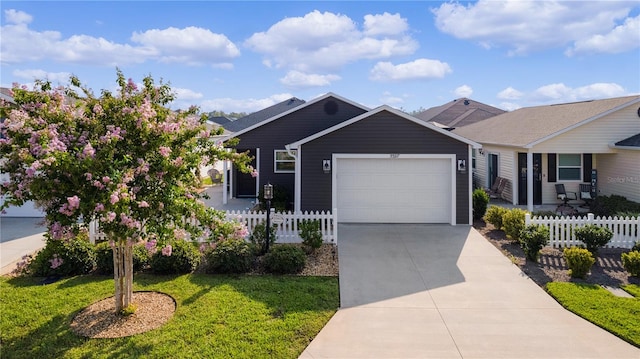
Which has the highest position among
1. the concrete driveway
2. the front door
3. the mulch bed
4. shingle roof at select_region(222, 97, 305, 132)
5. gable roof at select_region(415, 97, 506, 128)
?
gable roof at select_region(415, 97, 506, 128)

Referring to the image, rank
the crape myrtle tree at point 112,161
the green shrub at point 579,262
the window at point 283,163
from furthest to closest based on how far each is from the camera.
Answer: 1. the window at point 283,163
2. the green shrub at point 579,262
3. the crape myrtle tree at point 112,161

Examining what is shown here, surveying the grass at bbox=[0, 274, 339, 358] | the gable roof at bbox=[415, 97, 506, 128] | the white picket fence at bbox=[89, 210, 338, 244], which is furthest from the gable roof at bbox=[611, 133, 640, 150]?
the gable roof at bbox=[415, 97, 506, 128]

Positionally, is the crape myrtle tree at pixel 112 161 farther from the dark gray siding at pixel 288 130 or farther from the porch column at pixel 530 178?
the porch column at pixel 530 178

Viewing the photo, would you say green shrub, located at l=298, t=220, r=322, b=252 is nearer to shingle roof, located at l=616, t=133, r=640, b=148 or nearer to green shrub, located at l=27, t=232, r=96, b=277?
green shrub, located at l=27, t=232, r=96, b=277

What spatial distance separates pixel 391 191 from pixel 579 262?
5778 millimetres

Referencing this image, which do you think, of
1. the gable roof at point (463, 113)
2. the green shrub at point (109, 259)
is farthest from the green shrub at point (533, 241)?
the gable roof at point (463, 113)

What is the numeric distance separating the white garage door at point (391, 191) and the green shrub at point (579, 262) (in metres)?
4.71

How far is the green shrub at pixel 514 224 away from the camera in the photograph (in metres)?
10.2

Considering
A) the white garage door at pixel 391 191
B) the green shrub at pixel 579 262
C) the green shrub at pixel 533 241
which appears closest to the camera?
the green shrub at pixel 579 262

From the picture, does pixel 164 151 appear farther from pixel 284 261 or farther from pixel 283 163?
pixel 283 163

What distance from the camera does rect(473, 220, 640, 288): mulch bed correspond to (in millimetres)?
7773

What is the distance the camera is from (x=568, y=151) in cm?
1480

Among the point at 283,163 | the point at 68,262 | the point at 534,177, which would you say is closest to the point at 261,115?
the point at 283,163

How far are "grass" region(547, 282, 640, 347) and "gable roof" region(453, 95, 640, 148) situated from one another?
8.31 metres
